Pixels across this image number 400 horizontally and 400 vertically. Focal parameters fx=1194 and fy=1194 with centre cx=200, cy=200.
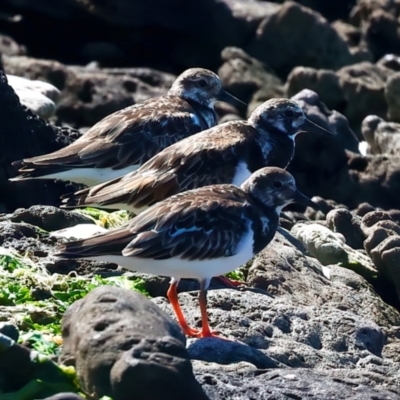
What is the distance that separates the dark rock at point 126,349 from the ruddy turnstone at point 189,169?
2.29m

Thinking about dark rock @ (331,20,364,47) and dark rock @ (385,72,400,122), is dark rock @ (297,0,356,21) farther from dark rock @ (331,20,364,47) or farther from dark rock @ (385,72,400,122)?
dark rock @ (385,72,400,122)

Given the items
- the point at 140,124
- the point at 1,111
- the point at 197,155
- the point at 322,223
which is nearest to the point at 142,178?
the point at 197,155

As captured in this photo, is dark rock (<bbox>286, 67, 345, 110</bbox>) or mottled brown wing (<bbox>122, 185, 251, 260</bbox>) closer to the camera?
mottled brown wing (<bbox>122, 185, 251, 260</bbox>)

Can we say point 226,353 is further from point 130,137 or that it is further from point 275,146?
point 130,137

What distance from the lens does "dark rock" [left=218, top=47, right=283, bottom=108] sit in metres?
14.7

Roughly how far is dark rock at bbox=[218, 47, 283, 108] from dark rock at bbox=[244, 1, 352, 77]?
0.88m

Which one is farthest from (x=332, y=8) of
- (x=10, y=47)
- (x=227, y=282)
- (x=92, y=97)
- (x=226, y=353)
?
(x=226, y=353)

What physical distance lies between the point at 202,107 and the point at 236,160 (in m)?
1.52

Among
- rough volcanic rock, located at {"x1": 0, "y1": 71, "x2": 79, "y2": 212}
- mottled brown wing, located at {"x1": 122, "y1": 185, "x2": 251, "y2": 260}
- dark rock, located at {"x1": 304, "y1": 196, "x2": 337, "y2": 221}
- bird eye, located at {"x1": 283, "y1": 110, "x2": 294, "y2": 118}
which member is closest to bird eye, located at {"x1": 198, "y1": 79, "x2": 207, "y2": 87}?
bird eye, located at {"x1": 283, "y1": 110, "x2": 294, "y2": 118}

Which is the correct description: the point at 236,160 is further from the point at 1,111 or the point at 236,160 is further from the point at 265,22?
the point at 265,22

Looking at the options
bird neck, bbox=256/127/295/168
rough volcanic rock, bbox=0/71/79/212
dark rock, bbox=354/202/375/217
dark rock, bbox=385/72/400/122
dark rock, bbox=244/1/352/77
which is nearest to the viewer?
bird neck, bbox=256/127/295/168

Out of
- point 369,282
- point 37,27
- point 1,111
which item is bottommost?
point 37,27

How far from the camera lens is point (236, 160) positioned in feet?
23.8

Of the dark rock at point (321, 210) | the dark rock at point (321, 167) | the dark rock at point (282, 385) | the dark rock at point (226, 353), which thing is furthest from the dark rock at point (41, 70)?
the dark rock at point (282, 385)
